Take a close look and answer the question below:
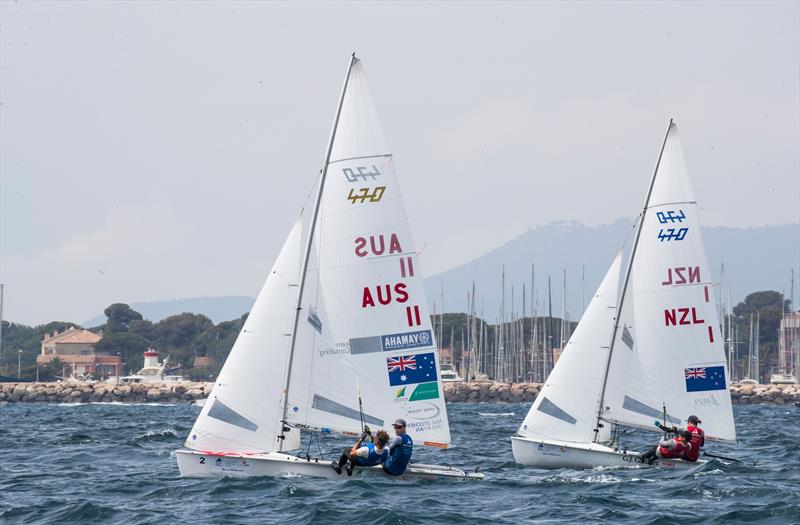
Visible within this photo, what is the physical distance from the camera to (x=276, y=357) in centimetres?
2406

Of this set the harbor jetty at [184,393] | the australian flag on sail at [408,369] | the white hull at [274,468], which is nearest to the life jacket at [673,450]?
the white hull at [274,468]

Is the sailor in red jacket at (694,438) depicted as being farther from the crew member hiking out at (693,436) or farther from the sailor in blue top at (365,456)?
the sailor in blue top at (365,456)

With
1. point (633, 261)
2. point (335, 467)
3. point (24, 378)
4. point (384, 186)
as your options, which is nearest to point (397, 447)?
point (335, 467)

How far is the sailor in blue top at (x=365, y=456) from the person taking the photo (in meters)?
22.9

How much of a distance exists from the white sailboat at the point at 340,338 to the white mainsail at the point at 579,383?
464 centimetres

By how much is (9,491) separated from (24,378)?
4536 inches

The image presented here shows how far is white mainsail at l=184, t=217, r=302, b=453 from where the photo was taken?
23.7 m

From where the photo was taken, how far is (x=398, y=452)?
2298 cm

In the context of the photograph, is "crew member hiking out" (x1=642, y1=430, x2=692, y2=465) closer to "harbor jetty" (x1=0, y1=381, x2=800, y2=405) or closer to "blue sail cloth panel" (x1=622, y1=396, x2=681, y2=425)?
"blue sail cloth panel" (x1=622, y1=396, x2=681, y2=425)

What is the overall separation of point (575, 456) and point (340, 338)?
661 cm

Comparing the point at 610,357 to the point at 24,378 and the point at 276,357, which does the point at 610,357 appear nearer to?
the point at 276,357

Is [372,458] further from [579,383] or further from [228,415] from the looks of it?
[579,383]

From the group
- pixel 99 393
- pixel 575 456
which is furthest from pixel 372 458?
pixel 99 393

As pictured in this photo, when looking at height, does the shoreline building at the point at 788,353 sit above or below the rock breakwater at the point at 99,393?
above
